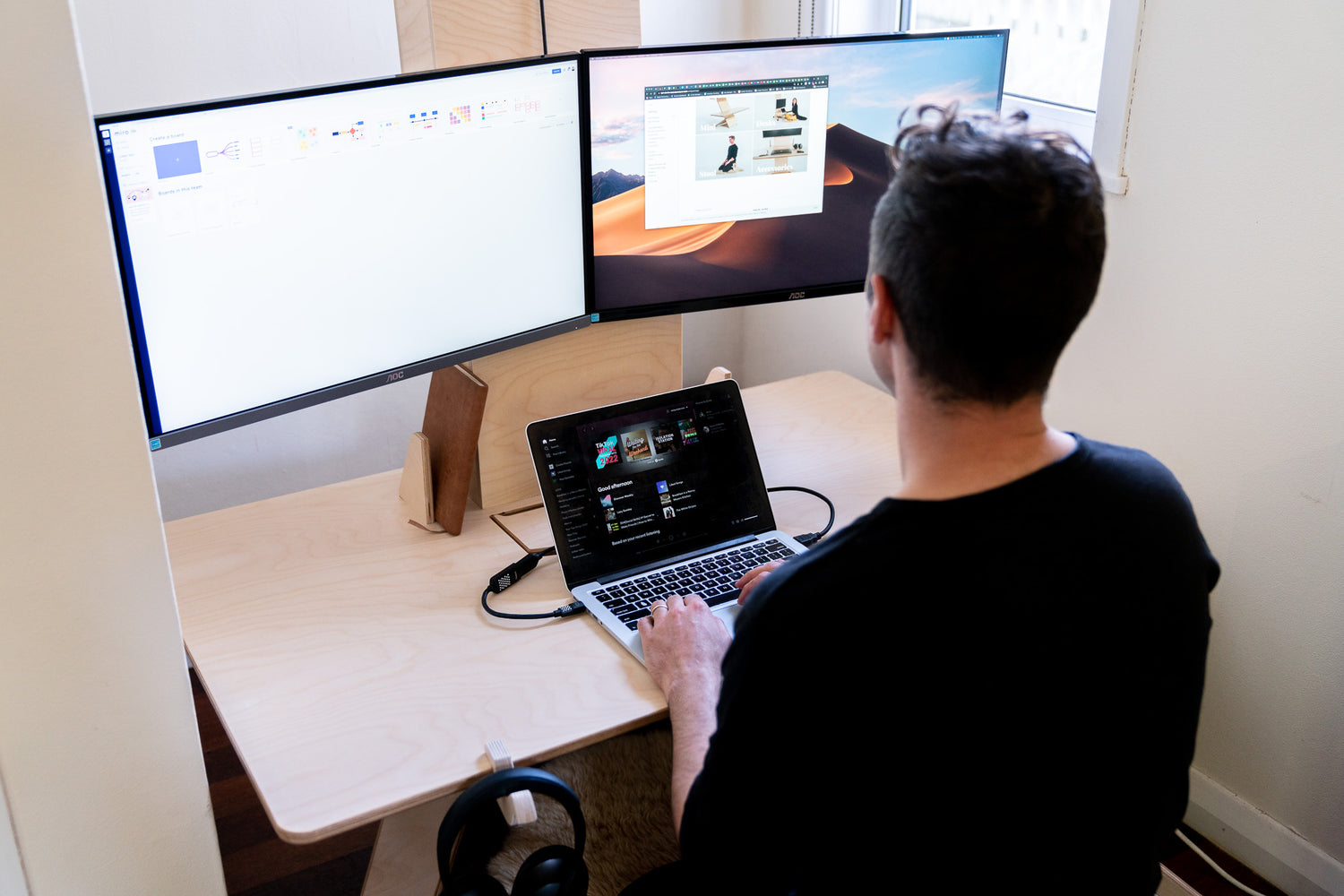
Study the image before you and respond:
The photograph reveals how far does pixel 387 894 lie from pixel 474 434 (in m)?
0.61

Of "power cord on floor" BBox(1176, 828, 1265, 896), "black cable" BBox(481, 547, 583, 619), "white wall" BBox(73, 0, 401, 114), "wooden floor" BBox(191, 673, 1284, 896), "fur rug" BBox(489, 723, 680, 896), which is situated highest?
"white wall" BBox(73, 0, 401, 114)

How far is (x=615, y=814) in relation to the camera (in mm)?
Result: 1307

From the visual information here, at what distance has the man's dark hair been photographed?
2.52ft

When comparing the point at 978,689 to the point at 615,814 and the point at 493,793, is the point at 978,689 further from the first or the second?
the point at 615,814

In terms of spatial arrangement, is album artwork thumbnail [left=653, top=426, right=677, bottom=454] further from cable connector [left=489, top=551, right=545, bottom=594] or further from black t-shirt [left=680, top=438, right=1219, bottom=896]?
black t-shirt [left=680, top=438, right=1219, bottom=896]

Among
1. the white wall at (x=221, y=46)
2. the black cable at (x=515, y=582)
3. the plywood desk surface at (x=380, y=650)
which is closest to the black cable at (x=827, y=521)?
the plywood desk surface at (x=380, y=650)

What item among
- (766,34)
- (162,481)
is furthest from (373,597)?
(766,34)

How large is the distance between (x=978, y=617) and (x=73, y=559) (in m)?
0.77

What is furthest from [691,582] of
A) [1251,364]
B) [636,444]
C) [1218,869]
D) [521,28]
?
[1218,869]

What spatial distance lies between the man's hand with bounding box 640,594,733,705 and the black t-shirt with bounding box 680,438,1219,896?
283 millimetres

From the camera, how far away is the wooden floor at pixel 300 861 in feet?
5.96

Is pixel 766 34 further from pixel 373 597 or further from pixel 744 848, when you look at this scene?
pixel 744 848

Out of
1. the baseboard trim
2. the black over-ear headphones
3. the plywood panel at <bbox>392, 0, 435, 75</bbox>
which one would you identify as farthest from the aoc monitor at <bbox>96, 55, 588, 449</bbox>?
the baseboard trim

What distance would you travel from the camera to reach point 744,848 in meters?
0.87
